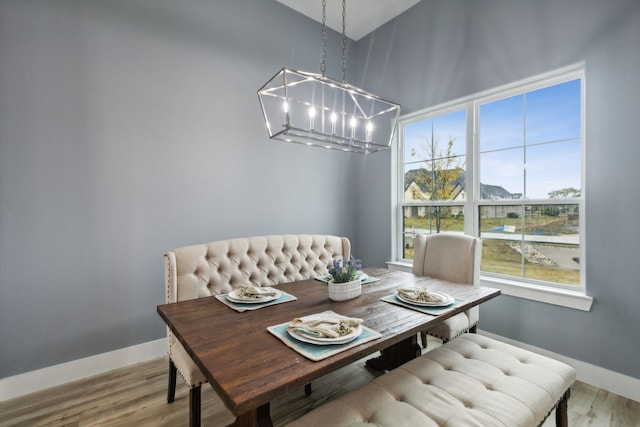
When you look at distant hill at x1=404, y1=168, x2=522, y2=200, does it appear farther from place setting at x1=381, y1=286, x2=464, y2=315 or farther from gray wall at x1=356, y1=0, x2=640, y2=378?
place setting at x1=381, y1=286, x2=464, y2=315

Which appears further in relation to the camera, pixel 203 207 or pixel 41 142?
pixel 203 207

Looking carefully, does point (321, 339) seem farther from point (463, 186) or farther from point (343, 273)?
point (463, 186)

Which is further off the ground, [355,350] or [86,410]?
[355,350]

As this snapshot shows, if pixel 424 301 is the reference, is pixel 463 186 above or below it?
above

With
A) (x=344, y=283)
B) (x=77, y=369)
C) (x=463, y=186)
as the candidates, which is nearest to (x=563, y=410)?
(x=344, y=283)

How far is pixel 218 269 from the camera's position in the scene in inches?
80.2

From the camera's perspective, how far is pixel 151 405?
1.83 m

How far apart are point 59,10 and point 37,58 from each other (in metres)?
0.38

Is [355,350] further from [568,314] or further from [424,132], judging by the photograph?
[424,132]

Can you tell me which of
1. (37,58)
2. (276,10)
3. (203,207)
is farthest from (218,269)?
(276,10)

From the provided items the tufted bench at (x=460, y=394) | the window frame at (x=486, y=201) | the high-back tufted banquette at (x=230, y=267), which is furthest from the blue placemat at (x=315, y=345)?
the window frame at (x=486, y=201)

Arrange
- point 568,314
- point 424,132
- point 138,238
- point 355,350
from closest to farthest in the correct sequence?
point 355,350, point 568,314, point 138,238, point 424,132

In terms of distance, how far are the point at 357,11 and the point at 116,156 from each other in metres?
2.83

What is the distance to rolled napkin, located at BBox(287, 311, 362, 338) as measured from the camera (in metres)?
1.11
